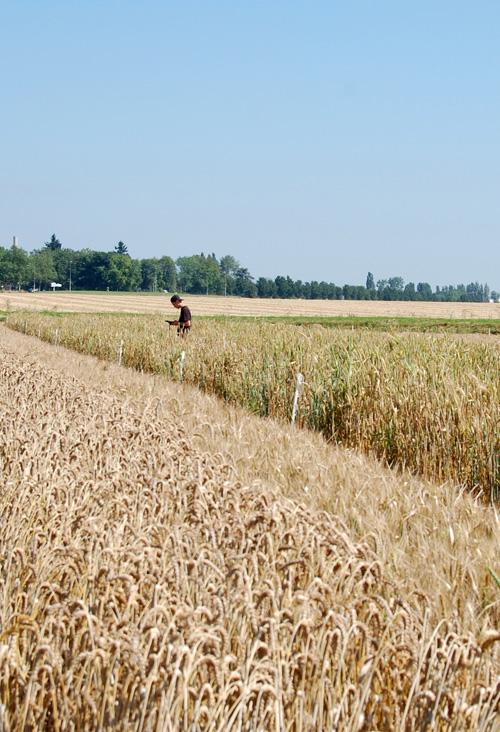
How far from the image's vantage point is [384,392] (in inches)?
396

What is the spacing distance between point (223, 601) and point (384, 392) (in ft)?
22.9

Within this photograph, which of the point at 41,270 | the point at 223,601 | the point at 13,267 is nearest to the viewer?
the point at 223,601

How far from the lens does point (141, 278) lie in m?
166

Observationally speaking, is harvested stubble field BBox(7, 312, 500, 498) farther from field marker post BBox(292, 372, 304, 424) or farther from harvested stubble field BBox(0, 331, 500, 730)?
harvested stubble field BBox(0, 331, 500, 730)

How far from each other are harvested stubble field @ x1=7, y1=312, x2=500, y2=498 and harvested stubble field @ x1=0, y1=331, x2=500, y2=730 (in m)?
2.00

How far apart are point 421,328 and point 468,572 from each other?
130 feet

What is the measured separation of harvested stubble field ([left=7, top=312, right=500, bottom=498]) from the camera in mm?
A: 8656

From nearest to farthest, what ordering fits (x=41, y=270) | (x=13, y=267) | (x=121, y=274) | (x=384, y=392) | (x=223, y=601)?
1. (x=223, y=601)
2. (x=384, y=392)
3. (x=13, y=267)
4. (x=41, y=270)
5. (x=121, y=274)

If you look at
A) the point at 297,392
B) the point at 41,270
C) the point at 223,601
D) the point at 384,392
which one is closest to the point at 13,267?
the point at 41,270

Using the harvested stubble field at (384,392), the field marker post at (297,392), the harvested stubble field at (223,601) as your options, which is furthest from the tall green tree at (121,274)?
the harvested stubble field at (223,601)

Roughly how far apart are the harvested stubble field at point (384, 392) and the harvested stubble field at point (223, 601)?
2.00 metres

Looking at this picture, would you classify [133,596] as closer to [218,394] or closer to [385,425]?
[385,425]

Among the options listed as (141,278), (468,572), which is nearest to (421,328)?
(468,572)

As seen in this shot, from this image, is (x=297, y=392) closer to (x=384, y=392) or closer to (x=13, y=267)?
(x=384, y=392)
